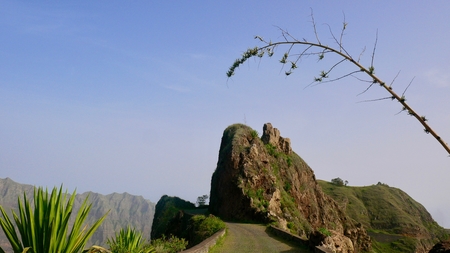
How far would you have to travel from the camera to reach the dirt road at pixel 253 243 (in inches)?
668

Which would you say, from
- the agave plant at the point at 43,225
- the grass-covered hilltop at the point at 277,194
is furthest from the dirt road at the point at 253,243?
the agave plant at the point at 43,225

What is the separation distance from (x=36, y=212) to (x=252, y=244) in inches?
536

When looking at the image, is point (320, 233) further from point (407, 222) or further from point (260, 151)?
point (407, 222)

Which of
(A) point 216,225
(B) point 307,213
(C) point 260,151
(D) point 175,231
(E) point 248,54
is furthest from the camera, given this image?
(B) point 307,213

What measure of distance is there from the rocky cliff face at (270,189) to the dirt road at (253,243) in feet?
12.1

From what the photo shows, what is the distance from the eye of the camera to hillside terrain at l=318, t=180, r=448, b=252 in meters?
69.3

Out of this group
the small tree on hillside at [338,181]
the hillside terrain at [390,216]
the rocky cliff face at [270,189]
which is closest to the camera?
the rocky cliff face at [270,189]

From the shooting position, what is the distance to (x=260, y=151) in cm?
3772

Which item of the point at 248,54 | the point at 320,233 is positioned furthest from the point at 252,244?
the point at 248,54

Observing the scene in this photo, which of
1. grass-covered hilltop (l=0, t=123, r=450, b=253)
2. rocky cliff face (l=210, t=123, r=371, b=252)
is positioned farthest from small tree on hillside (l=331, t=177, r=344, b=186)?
rocky cliff face (l=210, t=123, r=371, b=252)

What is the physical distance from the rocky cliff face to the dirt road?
3.69 m

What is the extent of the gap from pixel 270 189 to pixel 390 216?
71.4 meters

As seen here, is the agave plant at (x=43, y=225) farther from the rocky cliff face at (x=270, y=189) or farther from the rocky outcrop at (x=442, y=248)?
the rocky cliff face at (x=270, y=189)

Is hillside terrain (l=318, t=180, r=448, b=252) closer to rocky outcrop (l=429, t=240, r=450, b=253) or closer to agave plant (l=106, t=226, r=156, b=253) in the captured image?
agave plant (l=106, t=226, r=156, b=253)
